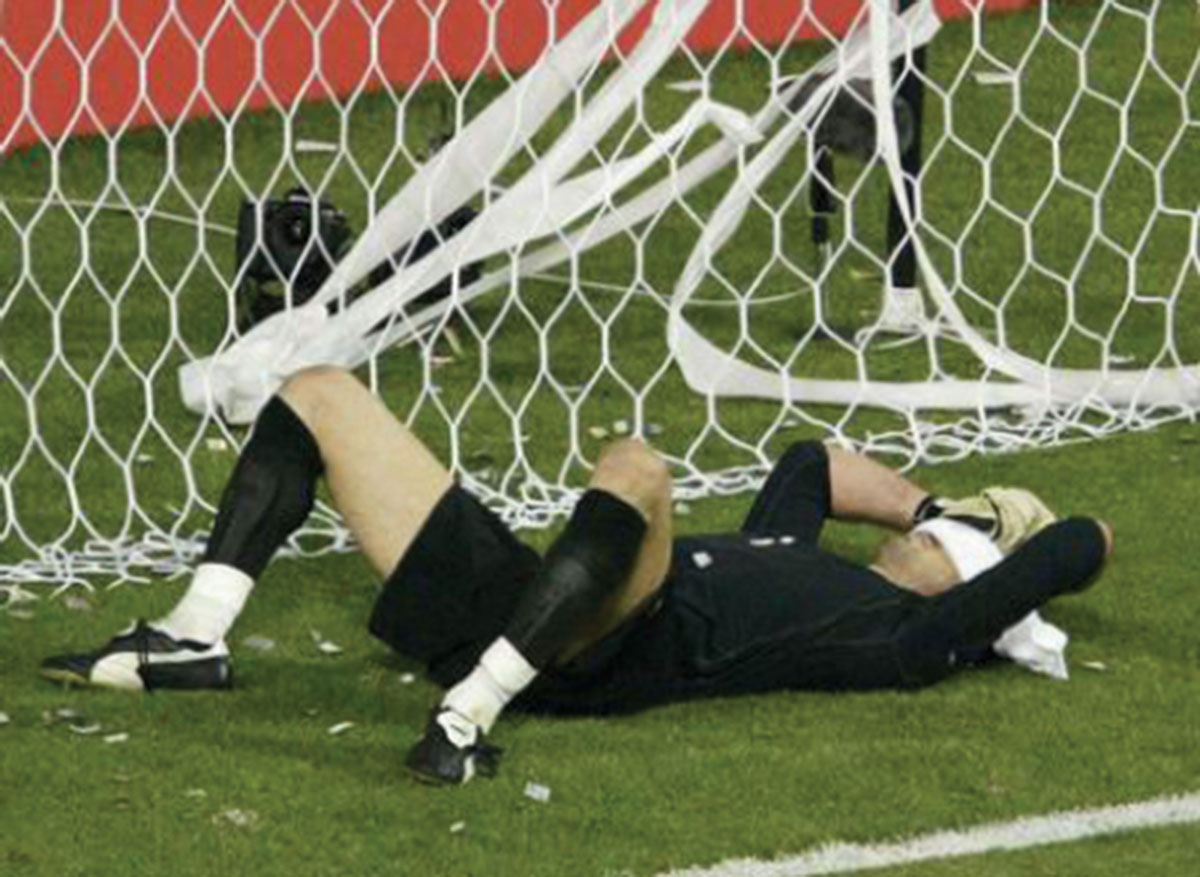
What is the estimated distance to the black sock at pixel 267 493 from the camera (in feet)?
25.6

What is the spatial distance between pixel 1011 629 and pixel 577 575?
3.20ft

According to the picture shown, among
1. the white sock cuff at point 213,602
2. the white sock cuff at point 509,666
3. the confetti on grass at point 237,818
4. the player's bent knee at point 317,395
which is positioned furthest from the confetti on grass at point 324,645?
the confetti on grass at point 237,818

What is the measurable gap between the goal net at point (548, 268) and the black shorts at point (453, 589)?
1386 mm

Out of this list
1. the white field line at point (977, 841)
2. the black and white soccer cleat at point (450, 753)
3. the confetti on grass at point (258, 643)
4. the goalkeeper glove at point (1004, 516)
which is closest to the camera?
the white field line at point (977, 841)

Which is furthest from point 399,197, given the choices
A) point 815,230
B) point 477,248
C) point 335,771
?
point 335,771

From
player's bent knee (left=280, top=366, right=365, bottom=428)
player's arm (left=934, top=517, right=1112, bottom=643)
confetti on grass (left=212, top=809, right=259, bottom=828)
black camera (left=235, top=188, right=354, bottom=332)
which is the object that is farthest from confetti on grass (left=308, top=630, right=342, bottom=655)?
black camera (left=235, top=188, right=354, bottom=332)

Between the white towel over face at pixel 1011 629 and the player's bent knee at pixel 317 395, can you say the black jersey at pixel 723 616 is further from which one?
the player's bent knee at pixel 317 395

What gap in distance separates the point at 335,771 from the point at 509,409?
2.97 m

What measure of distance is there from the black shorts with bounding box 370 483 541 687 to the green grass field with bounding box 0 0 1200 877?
0.50 feet

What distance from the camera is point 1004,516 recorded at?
8211 millimetres

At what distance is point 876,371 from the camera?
10.7 metres

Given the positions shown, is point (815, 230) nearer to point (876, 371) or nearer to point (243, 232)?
point (876, 371)

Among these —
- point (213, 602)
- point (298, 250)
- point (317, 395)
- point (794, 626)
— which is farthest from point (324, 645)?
point (298, 250)

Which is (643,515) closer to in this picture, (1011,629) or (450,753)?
(450,753)
